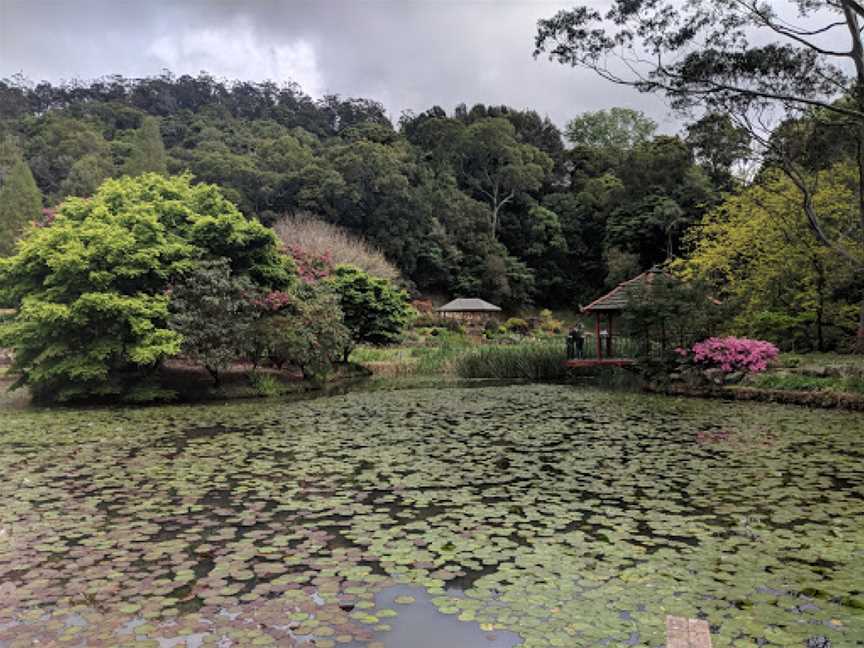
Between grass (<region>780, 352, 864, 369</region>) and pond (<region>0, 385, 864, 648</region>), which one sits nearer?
pond (<region>0, 385, 864, 648</region>)

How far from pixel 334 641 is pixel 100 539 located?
7.14 ft

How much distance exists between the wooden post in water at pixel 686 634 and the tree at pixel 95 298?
992 cm

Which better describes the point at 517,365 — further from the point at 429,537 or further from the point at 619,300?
the point at 429,537

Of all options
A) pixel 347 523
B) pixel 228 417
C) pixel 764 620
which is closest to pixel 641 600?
pixel 764 620

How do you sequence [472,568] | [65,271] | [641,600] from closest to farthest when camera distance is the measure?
[641,600], [472,568], [65,271]

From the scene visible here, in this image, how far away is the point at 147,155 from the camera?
31.7 meters

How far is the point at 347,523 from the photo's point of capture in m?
4.47

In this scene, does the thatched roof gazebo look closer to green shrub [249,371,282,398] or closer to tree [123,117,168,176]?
green shrub [249,371,282,398]

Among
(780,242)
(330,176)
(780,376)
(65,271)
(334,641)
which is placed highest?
(330,176)

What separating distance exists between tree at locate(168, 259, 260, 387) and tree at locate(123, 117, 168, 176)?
20.5 metres

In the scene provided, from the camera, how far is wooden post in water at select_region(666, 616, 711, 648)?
1.98 metres

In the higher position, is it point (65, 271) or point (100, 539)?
point (65, 271)

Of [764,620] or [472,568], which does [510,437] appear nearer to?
[472,568]

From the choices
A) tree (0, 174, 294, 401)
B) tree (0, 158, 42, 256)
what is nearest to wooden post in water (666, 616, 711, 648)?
tree (0, 174, 294, 401)
